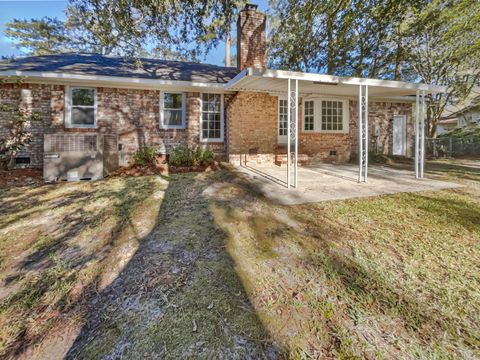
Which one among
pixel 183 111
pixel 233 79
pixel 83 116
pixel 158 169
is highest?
pixel 233 79

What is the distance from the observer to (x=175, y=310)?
7.75ft

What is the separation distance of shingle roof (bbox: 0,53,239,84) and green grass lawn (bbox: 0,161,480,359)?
5605 millimetres

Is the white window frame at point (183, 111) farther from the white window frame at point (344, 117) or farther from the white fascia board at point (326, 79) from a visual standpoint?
the white window frame at point (344, 117)

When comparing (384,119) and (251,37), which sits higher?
(251,37)

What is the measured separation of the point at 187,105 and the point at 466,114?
86.0ft

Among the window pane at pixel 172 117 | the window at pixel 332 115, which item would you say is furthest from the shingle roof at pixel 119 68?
the window at pixel 332 115

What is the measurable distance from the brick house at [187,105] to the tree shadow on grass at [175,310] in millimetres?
5214

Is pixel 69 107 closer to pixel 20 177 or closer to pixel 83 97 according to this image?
pixel 83 97

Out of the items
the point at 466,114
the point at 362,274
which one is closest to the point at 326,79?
the point at 362,274

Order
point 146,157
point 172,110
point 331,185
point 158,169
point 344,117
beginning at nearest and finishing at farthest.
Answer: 1. point 331,185
2. point 158,169
3. point 146,157
4. point 172,110
5. point 344,117

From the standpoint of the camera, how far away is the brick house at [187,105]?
820cm

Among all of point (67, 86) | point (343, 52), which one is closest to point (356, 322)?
point (67, 86)

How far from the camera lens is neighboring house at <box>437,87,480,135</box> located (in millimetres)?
19625

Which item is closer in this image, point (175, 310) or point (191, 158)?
point (175, 310)
